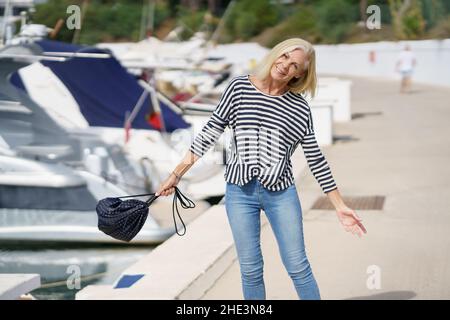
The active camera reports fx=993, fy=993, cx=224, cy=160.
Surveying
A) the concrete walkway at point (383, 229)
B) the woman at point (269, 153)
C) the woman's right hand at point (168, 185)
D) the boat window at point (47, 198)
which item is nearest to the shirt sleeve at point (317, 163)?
the woman at point (269, 153)

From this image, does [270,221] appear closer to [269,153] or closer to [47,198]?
[269,153]

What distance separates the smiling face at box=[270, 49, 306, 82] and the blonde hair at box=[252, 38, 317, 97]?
0.7 inches

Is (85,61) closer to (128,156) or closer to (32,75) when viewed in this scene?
(32,75)

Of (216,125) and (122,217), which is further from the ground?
(216,125)

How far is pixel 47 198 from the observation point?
10492 mm

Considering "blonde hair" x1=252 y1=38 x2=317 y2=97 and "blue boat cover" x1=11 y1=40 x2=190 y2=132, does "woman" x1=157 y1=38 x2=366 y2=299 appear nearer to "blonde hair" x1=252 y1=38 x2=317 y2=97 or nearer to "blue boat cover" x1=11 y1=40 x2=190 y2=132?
"blonde hair" x1=252 y1=38 x2=317 y2=97

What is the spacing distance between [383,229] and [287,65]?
398cm

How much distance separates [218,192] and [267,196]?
8064mm

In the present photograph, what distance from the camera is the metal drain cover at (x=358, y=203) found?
956 cm

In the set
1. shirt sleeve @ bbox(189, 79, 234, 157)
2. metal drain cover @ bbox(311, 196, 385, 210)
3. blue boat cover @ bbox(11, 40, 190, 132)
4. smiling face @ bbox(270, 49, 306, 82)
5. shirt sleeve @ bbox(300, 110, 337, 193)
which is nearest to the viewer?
smiling face @ bbox(270, 49, 306, 82)

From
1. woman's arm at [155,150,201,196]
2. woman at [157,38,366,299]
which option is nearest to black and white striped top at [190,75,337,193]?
woman at [157,38,366,299]

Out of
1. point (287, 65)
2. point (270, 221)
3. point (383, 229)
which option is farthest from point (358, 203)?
point (287, 65)

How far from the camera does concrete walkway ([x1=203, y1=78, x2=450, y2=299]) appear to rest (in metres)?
6.36

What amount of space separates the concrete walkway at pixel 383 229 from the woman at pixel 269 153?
1.35 metres
